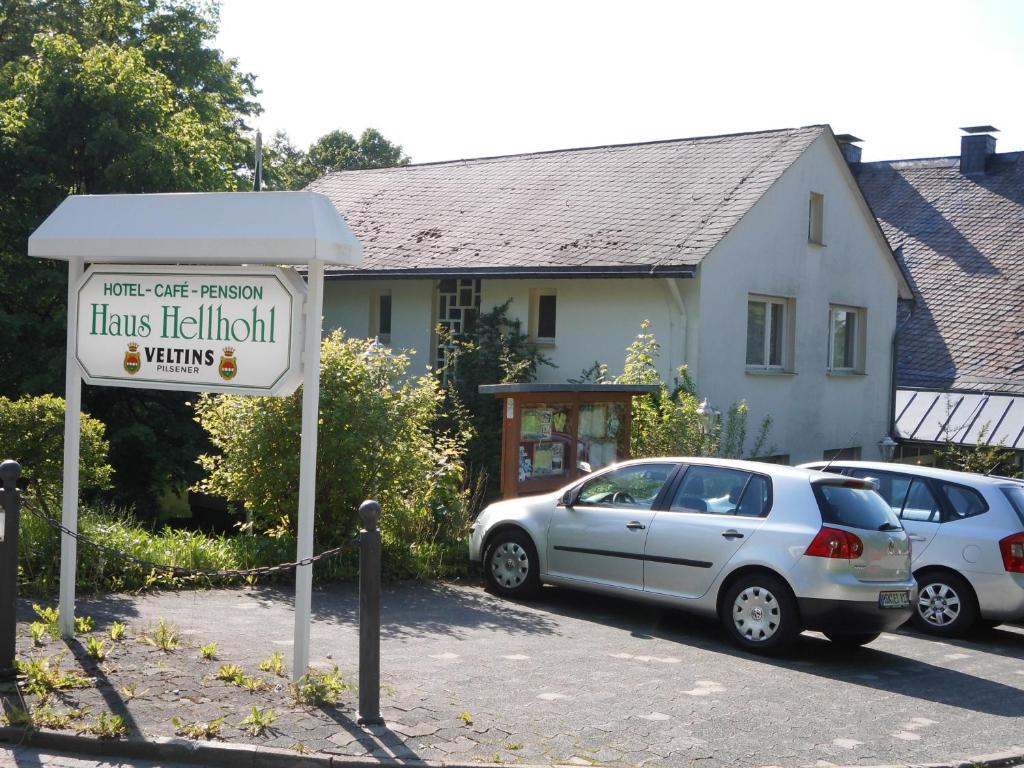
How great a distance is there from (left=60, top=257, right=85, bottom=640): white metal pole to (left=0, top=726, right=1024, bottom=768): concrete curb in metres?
1.89

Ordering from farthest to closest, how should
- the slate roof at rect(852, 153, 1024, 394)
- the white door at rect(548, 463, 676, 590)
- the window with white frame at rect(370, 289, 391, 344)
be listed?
the slate roof at rect(852, 153, 1024, 394) → the window with white frame at rect(370, 289, 391, 344) → the white door at rect(548, 463, 676, 590)

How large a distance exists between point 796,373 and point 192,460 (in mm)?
10360

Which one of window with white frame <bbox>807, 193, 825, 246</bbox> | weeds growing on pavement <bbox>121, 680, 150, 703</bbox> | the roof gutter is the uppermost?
window with white frame <bbox>807, 193, 825, 246</bbox>

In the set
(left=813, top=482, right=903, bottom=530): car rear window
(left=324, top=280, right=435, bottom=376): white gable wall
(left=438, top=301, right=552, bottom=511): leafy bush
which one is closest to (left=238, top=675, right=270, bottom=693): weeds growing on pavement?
(left=813, top=482, right=903, bottom=530): car rear window

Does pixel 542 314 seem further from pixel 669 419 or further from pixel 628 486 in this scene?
pixel 628 486

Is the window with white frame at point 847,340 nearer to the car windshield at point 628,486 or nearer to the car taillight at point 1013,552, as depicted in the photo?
the car taillight at point 1013,552

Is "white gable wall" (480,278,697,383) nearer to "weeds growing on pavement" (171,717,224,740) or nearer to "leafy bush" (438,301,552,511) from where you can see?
"leafy bush" (438,301,552,511)

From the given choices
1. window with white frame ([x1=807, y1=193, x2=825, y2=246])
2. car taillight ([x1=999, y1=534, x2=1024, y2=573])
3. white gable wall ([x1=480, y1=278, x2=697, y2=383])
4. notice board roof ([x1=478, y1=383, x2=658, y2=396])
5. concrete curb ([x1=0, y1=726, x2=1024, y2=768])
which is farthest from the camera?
window with white frame ([x1=807, y1=193, x2=825, y2=246])

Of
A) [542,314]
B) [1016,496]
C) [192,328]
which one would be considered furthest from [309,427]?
[542,314]

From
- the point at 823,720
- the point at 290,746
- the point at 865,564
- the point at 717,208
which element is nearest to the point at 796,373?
the point at 717,208

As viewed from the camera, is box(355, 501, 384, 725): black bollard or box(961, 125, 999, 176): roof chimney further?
box(961, 125, 999, 176): roof chimney

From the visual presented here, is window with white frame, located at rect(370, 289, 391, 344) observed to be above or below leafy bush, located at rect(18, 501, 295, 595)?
above

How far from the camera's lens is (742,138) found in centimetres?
2141

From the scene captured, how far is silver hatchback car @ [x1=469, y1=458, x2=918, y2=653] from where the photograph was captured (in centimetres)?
916
